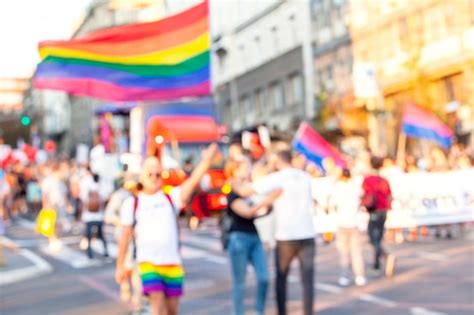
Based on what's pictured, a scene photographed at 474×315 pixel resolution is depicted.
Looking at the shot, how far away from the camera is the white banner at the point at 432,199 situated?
17.4 meters

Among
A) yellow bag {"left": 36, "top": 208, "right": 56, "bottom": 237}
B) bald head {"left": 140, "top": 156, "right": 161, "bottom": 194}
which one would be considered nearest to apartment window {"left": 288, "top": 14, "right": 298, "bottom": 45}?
yellow bag {"left": 36, "top": 208, "right": 56, "bottom": 237}

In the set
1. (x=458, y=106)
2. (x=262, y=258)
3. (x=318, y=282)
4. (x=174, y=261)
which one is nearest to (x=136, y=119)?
(x=318, y=282)

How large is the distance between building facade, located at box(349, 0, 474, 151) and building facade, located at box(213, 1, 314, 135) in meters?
6.79

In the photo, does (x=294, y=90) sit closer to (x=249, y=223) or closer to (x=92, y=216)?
(x=92, y=216)

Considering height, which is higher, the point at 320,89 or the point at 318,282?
the point at 320,89

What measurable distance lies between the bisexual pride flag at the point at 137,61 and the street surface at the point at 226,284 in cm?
274

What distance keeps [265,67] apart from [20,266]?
41244 millimetres

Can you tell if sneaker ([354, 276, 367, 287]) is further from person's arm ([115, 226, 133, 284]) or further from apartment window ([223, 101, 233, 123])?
apartment window ([223, 101, 233, 123])

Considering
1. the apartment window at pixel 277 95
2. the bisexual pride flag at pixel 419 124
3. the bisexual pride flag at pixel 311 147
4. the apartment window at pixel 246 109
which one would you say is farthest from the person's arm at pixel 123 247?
the apartment window at pixel 246 109

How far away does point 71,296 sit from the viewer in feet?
39.9

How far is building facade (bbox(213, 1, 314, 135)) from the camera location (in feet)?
166

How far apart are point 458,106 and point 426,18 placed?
15.6 feet

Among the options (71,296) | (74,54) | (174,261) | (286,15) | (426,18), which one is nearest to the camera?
(174,261)

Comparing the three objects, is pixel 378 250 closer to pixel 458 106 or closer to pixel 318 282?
pixel 318 282
